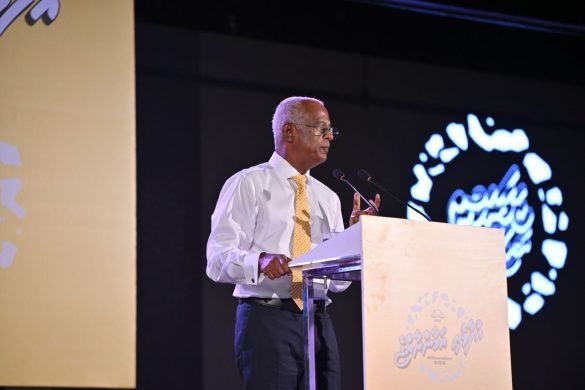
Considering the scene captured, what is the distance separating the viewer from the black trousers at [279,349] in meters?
3.03

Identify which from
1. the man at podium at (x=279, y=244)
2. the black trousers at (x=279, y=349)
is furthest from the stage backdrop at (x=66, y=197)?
the black trousers at (x=279, y=349)

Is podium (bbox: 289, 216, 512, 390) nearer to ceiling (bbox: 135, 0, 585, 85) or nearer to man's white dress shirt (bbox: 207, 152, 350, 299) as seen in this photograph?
man's white dress shirt (bbox: 207, 152, 350, 299)

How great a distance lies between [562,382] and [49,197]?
3.84 meters

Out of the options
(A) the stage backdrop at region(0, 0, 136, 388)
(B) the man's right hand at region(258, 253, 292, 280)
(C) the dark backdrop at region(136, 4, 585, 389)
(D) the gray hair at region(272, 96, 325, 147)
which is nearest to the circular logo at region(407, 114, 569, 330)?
(C) the dark backdrop at region(136, 4, 585, 389)

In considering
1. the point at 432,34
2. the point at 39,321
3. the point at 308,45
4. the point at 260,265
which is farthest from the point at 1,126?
the point at 432,34

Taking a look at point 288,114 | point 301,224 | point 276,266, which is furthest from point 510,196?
point 276,266

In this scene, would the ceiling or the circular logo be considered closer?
the ceiling

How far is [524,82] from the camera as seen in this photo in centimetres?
529

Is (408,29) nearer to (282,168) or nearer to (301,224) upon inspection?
(282,168)

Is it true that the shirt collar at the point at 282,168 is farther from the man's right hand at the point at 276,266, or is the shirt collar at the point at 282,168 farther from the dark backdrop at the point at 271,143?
the dark backdrop at the point at 271,143

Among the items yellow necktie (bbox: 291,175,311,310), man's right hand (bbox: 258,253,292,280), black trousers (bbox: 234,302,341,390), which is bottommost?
black trousers (bbox: 234,302,341,390)

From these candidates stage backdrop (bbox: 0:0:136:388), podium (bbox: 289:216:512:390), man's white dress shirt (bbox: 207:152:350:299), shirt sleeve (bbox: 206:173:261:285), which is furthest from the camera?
man's white dress shirt (bbox: 207:152:350:299)

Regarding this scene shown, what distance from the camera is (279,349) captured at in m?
3.05

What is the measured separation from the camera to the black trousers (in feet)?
9.93
